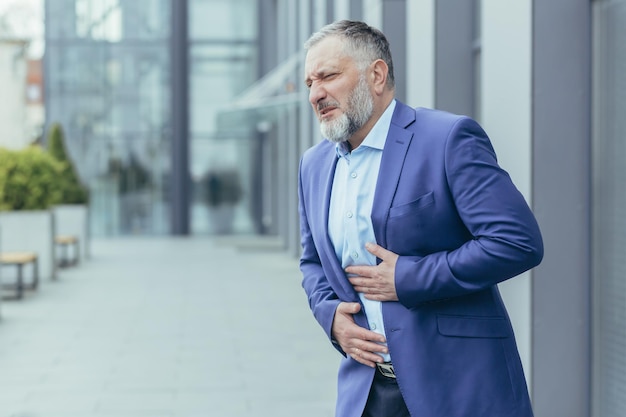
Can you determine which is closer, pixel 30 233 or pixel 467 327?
pixel 467 327

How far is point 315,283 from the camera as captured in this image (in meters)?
2.83

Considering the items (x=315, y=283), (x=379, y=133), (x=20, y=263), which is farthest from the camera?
(x=20, y=263)

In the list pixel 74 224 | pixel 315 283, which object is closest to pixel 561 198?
pixel 315 283

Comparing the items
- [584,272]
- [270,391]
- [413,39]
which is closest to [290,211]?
[413,39]

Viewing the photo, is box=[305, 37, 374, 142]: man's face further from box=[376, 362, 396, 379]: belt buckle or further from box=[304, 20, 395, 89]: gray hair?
box=[376, 362, 396, 379]: belt buckle

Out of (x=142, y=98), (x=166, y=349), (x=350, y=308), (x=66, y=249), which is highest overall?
(x=142, y=98)

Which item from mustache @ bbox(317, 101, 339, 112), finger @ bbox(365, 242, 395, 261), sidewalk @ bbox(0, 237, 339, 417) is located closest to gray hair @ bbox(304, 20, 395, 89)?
mustache @ bbox(317, 101, 339, 112)

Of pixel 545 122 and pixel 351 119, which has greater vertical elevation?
pixel 545 122

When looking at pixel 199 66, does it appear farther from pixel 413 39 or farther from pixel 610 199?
pixel 610 199

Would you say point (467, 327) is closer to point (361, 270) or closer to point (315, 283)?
point (361, 270)

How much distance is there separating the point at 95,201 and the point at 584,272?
24.5m

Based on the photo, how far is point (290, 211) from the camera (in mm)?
21406

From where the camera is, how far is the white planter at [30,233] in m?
16.1

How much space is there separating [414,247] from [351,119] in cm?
36
